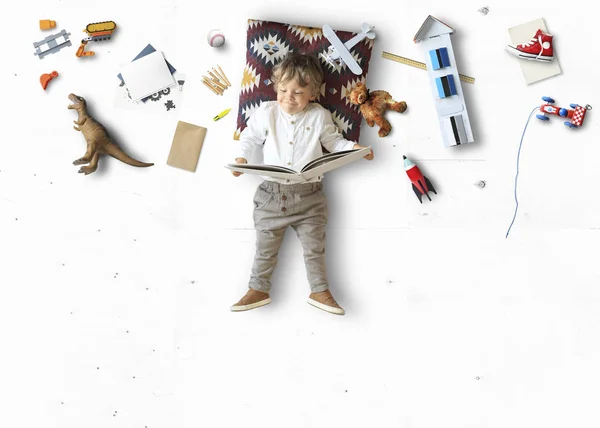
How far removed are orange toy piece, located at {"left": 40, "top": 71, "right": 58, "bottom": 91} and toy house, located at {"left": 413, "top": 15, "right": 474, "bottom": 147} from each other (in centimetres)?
125

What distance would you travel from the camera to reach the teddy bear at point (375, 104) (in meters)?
1.71

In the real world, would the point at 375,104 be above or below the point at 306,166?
above

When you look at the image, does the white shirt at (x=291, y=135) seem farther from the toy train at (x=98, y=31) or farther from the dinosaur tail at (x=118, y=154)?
the toy train at (x=98, y=31)

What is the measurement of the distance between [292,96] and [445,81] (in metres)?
0.52

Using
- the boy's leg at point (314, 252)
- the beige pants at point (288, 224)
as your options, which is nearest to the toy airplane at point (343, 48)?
the beige pants at point (288, 224)

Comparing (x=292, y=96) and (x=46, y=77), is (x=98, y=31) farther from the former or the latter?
(x=292, y=96)

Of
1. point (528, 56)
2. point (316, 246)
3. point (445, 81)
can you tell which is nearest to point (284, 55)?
point (445, 81)

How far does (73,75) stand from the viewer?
1799 mm

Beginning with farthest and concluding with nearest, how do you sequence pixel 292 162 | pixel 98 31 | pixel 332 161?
1. pixel 98 31
2. pixel 292 162
3. pixel 332 161

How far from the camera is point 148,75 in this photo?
69.7 inches

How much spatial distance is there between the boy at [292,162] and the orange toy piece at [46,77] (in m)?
0.71

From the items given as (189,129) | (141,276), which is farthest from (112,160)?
(141,276)

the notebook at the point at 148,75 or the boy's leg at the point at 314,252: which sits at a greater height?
the notebook at the point at 148,75

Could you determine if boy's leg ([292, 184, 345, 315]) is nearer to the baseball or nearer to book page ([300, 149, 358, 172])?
book page ([300, 149, 358, 172])
